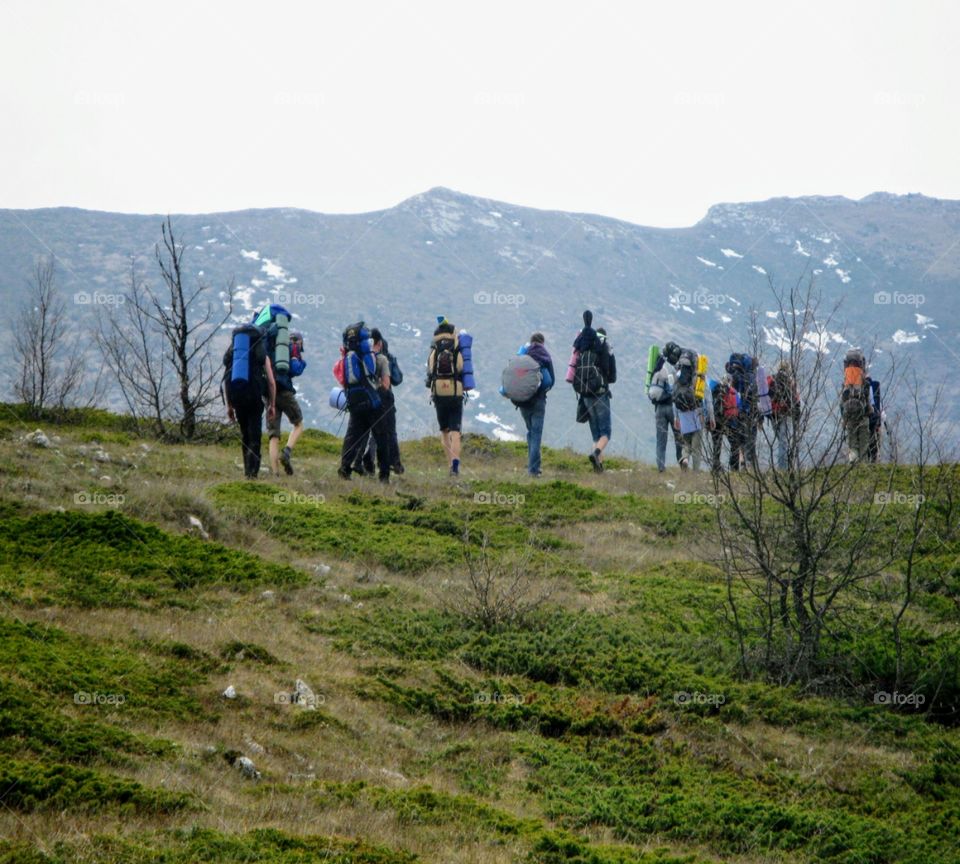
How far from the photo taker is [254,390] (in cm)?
1523

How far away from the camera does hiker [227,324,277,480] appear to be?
1507 centimetres

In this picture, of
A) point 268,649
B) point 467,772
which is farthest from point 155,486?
point 467,772

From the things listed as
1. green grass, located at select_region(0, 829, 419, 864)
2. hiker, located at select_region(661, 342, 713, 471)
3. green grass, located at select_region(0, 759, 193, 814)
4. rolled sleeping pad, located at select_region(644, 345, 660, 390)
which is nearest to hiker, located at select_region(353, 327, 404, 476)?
rolled sleeping pad, located at select_region(644, 345, 660, 390)

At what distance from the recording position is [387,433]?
17.1 m

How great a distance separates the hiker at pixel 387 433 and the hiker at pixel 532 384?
5.91 ft

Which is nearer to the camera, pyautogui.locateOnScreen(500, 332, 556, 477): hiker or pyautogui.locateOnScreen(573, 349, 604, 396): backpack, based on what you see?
pyautogui.locateOnScreen(500, 332, 556, 477): hiker

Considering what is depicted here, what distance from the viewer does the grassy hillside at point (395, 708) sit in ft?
20.1

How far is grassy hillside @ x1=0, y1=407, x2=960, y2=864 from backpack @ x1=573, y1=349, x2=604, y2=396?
539 cm

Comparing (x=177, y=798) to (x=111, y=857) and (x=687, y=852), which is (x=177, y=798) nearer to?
(x=111, y=857)

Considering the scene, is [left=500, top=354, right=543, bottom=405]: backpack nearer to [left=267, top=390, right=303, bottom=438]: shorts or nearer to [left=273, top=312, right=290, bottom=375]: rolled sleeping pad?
[left=267, top=390, right=303, bottom=438]: shorts

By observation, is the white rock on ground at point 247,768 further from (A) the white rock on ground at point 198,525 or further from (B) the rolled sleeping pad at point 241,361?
(B) the rolled sleeping pad at point 241,361

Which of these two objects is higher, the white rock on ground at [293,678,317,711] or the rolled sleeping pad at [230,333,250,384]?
the rolled sleeping pad at [230,333,250,384]

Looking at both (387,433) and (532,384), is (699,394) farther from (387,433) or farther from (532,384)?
(387,433)

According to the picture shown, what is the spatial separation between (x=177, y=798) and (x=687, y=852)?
2.87 metres
